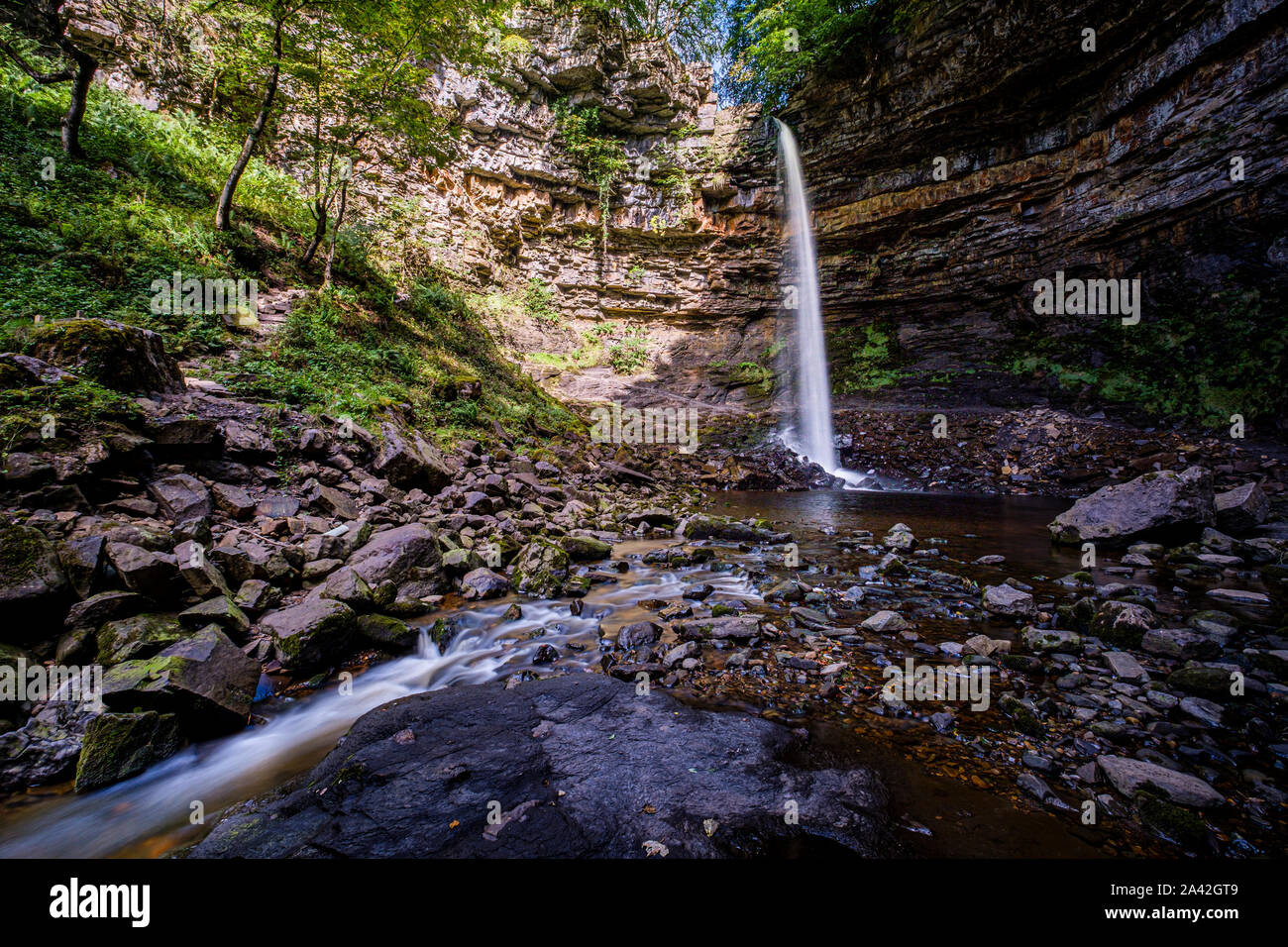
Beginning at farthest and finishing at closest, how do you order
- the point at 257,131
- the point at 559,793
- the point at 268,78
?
the point at 268,78
the point at 257,131
the point at 559,793

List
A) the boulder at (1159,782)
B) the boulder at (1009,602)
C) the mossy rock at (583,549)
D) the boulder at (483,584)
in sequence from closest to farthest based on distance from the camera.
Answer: the boulder at (1159,782) < the boulder at (1009,602) < the boulder at (483,584) < the mossy rock at (583,549)

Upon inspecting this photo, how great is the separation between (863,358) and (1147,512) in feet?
48.3

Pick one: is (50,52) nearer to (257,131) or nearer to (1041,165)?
(257,131)

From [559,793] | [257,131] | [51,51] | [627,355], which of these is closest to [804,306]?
[627,355]

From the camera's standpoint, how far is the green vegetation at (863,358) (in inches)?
747

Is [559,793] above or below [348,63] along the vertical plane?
below

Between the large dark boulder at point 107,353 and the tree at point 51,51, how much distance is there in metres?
6.98

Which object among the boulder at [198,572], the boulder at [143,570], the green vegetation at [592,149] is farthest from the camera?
the green vegetation at [592,149]

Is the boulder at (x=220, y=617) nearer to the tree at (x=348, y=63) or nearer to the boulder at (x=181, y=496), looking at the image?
the boulder at (x=181, y=496)

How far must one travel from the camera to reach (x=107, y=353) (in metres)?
4.66

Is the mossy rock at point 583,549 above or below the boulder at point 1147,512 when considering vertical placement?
below

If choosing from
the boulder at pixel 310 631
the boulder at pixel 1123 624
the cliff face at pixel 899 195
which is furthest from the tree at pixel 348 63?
the boulder at pixel 1123 624
